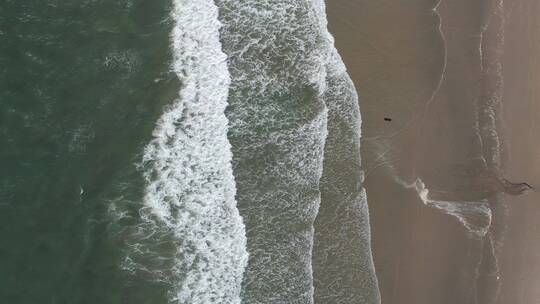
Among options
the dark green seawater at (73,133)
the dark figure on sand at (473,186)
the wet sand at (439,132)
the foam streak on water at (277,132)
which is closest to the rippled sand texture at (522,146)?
the wet sand at (439,132)

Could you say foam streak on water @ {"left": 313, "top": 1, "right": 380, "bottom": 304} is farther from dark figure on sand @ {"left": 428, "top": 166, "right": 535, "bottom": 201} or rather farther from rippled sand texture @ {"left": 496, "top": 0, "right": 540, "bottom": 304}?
rippled sand texture @ {"left": 496, "top": 0, "right": 540, "bottom": 304}

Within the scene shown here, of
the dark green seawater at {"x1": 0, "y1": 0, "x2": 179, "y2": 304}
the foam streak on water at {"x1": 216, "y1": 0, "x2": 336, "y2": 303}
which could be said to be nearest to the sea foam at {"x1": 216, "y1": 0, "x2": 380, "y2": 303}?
the foam streak on water at {"x1": 216, "y1": 0, "x2": 336, "y2": 303}

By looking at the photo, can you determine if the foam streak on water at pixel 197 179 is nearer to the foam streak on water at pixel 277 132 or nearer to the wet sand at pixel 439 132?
the foam streak on water at pixel 277 132

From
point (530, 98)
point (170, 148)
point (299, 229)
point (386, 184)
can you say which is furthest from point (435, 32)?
point (170, 148)

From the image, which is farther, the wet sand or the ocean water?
the wet sand

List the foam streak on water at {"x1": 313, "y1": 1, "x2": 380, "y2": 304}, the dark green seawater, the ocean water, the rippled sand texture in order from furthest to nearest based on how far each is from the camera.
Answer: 1. the rippled sand texture
2. the foam streak on water at {"x1": 313, "y1": 1, "x2": 380, "y2": 304}
3. the ocean water
4. the dark green seawater
